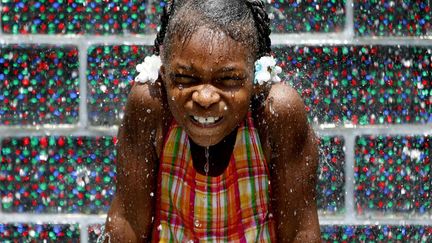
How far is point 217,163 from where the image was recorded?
2213 mm

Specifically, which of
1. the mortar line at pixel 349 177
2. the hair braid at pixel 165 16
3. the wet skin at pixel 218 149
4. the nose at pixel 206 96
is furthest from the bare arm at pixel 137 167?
the mortar line at pixel 349 177

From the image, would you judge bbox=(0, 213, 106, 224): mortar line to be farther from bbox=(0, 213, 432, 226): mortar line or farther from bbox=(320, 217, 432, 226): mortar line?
bbox=(320, 217, 432, 226): mortar line

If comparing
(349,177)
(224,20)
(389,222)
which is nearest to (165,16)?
A: (224,20)

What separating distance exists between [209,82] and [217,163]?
12.1 inches

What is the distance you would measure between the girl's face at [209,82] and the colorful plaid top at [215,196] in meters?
0.17

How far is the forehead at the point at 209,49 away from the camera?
1.94 metres

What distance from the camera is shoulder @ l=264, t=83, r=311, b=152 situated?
2.14 m

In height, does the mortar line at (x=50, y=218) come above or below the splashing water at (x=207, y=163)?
below

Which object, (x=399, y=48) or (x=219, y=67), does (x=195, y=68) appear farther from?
(x=399, y=48)

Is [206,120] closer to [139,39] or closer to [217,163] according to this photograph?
[217,163]

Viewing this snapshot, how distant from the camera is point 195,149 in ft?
7.28

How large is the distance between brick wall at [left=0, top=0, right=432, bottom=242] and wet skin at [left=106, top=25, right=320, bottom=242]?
0.49 meters

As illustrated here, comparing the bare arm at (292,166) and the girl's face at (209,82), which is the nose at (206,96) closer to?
the girl's face at (209,82)

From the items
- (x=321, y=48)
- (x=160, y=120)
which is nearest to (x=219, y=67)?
(x=160, y=120)
